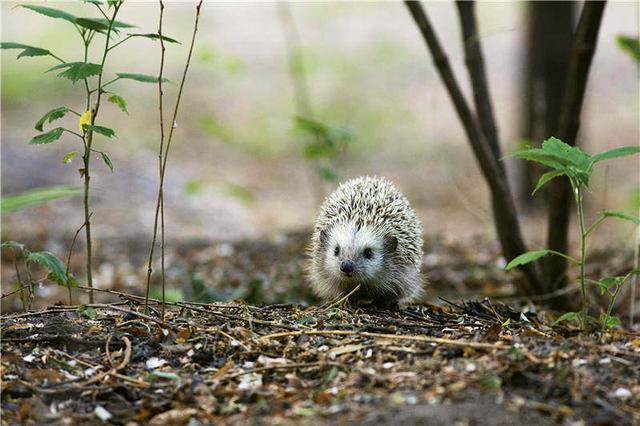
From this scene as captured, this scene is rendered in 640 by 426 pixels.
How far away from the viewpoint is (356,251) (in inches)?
282

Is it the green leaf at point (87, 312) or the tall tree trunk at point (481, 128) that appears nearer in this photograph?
the green leaf at point (87, 312)

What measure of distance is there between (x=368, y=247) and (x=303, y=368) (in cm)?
277

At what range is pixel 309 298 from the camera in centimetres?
891

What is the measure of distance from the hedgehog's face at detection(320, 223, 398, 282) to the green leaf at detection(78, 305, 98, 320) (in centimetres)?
245

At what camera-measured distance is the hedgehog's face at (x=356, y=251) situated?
714 cm

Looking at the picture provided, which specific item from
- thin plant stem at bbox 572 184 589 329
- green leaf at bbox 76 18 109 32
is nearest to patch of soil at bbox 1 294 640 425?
thin plant stem at bbox 572 184 589 329

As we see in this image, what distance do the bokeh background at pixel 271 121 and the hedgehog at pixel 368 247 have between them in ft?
11.7

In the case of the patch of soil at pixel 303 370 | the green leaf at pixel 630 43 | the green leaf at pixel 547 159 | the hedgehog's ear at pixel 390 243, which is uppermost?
the green leaf at pixel 630 43

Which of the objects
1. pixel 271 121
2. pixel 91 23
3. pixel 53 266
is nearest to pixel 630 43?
pixel 91 23

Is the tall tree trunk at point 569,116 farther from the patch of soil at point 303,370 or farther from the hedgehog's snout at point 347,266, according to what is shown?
the patch of soil at point 303,370

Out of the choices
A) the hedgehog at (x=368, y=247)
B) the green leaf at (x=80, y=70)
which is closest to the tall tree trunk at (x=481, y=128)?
the hedgehog at (x=368, y=247)

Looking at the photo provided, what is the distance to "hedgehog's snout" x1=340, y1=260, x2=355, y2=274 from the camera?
698 centimetres

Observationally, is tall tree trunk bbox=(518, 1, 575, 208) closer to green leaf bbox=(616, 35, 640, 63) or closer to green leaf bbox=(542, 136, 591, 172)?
green leaf bbox=(616, 35, 640, 63)

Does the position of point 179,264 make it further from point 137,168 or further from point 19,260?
point 137,168
